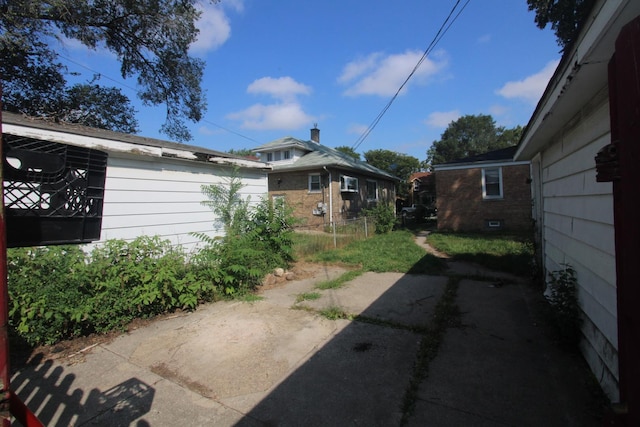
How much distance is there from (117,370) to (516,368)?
13.0 feet

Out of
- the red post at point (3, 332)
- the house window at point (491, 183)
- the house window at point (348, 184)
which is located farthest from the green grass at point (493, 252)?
the red post at point (3, 332)

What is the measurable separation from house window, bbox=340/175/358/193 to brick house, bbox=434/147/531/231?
4496mm

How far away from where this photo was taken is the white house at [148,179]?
448 centimetres

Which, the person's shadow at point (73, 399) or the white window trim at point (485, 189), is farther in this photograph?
the white window trim at point (485, 189)

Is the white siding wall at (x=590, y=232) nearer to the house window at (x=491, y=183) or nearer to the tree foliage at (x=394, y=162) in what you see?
the house window at (x=491, y=183)

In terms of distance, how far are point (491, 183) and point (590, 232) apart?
12.5m

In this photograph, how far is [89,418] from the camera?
8.13 ft

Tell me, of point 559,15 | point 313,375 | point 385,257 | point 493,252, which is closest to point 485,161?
point 493,252

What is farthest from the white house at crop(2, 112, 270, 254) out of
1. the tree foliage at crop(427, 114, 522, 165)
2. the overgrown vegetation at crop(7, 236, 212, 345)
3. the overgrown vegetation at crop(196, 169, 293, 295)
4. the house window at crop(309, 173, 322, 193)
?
the tree foliage at crop(427, 114, 522, 165)

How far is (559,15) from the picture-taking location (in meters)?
13.8

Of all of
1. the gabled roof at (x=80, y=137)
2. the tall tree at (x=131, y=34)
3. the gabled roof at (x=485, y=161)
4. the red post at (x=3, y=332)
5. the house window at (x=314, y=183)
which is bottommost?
the red post at (x=3, y=332)

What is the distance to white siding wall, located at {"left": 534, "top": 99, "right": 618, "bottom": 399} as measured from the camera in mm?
2467

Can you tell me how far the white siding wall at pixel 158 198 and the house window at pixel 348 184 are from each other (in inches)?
401

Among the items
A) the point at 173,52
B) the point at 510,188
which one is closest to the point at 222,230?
the point at 173,52
